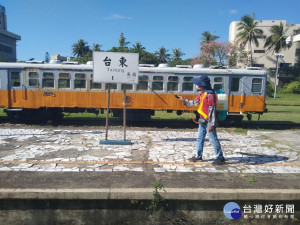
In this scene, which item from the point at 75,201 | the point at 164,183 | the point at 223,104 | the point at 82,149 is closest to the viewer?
the point at 75,201

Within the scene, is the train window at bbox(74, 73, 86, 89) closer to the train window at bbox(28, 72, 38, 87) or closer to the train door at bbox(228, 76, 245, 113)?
the train window at bbox(28, 72, 38, 87)

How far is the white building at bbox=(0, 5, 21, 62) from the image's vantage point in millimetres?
69625

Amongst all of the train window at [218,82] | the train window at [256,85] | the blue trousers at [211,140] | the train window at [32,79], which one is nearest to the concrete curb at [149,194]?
the blue trousers at [211,140]

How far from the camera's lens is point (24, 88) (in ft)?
43.3

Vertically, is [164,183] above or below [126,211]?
above

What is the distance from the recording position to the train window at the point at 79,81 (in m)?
13.2

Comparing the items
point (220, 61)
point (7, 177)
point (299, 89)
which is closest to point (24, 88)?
point (7, 177)

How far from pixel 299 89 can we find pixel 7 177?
154 ft

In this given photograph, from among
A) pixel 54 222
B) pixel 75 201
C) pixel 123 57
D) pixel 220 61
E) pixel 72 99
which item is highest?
pixel 220 61

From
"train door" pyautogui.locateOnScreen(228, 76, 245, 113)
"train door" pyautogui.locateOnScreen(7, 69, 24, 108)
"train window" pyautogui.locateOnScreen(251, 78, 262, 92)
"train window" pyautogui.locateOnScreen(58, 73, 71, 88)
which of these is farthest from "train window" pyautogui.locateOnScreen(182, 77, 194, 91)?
"train door" pyautogui.locateOnScreen(7, 69, 24, 108)

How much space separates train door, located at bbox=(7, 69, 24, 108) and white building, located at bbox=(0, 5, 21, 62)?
61.9 m

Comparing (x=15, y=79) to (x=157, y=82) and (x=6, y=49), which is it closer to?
(x=157, y=82)

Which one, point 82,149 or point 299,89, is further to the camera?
point 299,89

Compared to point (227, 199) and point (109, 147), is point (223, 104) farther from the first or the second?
point (227, 199)
